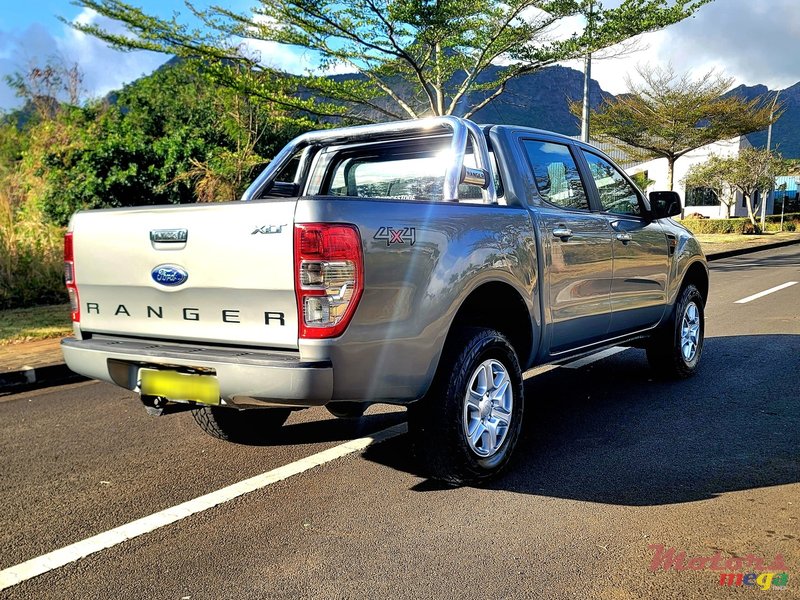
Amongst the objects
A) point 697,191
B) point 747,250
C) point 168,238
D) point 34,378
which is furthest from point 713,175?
point 168,238

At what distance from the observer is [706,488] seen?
366cm

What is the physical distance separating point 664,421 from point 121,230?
3.51m

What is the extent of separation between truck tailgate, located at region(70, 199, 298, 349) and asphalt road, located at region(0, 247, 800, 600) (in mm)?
843

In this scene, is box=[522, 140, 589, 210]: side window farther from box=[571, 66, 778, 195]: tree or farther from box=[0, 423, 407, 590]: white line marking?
Answer: box=[571, 66, 778, 195]: tree

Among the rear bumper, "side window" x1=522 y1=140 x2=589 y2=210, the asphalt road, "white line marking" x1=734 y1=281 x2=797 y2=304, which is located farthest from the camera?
"white line marking" x1=734 y1=281 x2=797 y2=304

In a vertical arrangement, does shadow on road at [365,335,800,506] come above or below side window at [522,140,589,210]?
below

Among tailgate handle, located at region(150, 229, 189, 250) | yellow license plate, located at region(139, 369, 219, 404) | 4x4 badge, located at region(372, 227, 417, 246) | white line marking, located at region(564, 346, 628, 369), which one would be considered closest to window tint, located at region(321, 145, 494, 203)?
4x4 badge, located at region(372, 227, 417, 246)

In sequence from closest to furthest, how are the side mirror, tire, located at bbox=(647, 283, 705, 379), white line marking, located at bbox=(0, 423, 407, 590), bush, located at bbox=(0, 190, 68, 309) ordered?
white line marking, located at bbox=(0, 423, 407, 590) < the side mirror < tire, located at bbox=(647, 283, 705, 379) < bush, located at bbox=(0, 190, 68, 309)

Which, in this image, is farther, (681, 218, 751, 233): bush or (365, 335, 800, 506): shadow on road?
(681, 218, 751, 233): bush

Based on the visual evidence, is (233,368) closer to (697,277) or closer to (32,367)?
(32,367)

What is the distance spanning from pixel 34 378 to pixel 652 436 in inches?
202

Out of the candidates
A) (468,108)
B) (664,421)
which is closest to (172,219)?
(664,421)

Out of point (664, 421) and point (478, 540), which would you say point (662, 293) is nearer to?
point (664, 421)

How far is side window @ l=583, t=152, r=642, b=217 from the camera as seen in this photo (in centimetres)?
520
